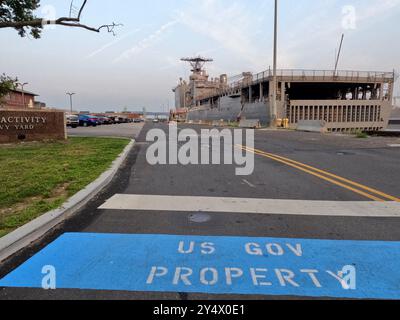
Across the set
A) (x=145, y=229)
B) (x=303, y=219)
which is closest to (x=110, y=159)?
(x=145, y=229)

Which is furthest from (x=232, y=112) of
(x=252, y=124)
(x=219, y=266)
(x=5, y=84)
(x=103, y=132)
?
(x=219, y=266)

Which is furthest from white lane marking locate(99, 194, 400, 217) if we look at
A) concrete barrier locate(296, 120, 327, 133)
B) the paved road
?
concrete barrier locate(296, 120, 327, 133)

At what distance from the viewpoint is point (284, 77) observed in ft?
136

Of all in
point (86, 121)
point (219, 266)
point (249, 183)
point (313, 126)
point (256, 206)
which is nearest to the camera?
point (219, 266)

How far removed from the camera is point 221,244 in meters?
3.70

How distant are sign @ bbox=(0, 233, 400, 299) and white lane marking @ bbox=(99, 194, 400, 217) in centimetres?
117

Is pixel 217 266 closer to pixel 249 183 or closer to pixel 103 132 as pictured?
pixel 249 183

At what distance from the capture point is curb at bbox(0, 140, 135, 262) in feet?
11.6

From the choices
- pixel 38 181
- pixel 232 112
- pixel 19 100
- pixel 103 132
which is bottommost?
pixel 38 181

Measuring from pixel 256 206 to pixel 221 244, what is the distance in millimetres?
1740

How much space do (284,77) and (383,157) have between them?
108 feet

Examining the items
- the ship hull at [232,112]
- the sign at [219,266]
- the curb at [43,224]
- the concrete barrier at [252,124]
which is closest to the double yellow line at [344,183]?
the sign at [219,266]

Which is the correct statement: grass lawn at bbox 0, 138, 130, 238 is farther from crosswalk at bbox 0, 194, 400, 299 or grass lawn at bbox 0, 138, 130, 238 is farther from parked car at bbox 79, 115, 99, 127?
parked car at bbox 79, 115, 99, 127
